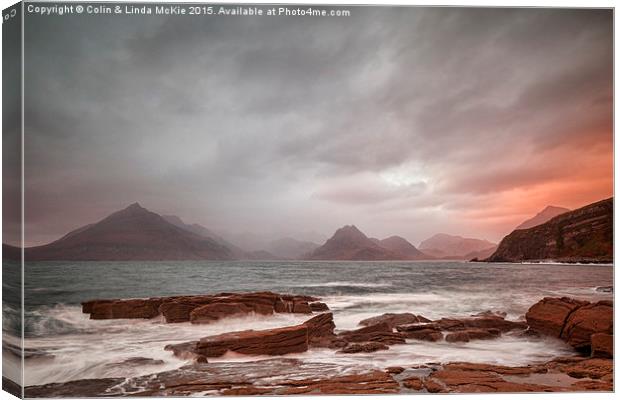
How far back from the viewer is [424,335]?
7645 mm

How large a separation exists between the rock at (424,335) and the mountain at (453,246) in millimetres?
967

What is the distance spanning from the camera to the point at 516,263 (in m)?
7.86

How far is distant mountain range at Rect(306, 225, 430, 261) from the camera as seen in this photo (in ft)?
25.4

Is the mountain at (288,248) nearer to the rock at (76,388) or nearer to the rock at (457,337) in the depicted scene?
the rock at (457,337)

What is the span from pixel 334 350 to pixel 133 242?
274 centimetres

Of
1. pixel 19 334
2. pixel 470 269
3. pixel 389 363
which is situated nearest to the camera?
pixel 19 334

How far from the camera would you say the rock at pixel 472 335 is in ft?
25.0

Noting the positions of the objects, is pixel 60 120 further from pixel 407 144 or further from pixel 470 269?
pixel 470 269

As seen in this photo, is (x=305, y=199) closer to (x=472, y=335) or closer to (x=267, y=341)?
(x=267, y=341)

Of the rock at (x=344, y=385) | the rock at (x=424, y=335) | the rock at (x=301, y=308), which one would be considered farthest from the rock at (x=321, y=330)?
the rock at (x=424, y=335)

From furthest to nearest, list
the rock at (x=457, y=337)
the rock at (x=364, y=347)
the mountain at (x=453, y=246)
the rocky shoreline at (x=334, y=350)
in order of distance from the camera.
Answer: the mountain at (x=453, y=246) → the rock at (x=457, y=337) → the rock at (x=364, y=347) → the rocky shoreline at (x=334, y=350)

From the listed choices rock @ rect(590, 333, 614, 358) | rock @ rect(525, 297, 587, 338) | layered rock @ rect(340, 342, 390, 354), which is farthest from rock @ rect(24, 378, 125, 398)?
rock @ rect(590, 333, 614, 358)

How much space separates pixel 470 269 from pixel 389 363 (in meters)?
1.61

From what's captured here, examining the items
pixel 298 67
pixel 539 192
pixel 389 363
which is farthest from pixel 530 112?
pixel 389 363
